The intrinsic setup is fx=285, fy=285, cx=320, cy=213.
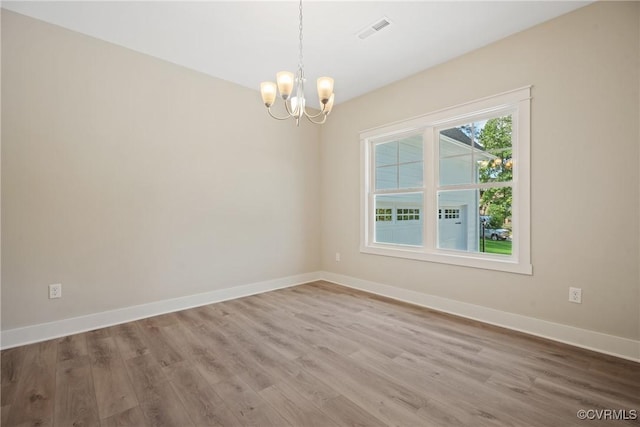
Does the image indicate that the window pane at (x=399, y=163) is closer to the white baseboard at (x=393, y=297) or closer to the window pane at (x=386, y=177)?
the window pane at (x=386, y=177)

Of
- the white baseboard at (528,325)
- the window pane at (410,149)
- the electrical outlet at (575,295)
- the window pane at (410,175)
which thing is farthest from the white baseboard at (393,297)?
the window pane at (410,149)

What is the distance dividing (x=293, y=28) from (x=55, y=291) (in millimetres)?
3294

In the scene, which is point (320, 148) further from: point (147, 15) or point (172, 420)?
point (172, 420)

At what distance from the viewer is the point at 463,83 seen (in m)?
3.11

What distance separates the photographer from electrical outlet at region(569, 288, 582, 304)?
7.88ft

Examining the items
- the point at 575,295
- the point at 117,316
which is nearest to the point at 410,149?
the point at 575,295

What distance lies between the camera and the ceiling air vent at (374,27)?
2580 millimetres

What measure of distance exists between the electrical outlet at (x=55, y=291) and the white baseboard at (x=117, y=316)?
0.24 m

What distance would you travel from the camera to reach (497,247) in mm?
2969

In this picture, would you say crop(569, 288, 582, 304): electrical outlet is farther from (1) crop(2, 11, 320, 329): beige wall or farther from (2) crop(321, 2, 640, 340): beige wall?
(1) crop(2, 11, 320, 329): beige wall

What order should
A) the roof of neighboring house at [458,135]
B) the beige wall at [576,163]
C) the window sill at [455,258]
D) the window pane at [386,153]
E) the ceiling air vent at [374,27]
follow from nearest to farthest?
the beige wall at [576,163] < the ceiling air vent at [374,27] < the window sill at [455,258] < the roof of neighboring house at [458,135] < the window pane at [386,153]

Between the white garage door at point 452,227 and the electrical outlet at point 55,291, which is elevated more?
the white garage door at point 452,227

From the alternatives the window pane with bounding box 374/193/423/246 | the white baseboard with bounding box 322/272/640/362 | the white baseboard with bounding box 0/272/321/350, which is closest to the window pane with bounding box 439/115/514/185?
the window pane with bounding box 374/193/423/246

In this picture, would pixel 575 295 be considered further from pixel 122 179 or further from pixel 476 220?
pixel 122 179
